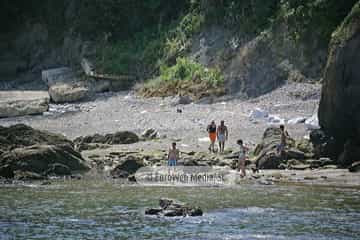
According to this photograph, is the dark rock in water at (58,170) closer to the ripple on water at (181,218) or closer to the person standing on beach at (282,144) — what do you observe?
the ripple on water at (181,218)

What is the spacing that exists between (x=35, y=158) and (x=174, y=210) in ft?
34.3

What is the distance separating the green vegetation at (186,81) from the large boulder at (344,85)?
15775 mm

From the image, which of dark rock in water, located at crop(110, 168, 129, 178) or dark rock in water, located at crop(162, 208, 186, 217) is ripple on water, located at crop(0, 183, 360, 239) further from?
dark rock in water, located at crop(110, 168, 129, 178)

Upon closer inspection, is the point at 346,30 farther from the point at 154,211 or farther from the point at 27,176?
the point at 27,176

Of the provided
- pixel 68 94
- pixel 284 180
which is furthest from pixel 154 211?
pixel 68 94

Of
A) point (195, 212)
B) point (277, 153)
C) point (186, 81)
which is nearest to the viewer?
point (195, 212)

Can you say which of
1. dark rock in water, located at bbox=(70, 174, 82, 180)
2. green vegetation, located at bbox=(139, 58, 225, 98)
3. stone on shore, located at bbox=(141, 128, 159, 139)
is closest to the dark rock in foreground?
dark rock in water, located at bbox=(70, 174, 82, 180)

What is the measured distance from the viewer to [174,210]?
1018 inches

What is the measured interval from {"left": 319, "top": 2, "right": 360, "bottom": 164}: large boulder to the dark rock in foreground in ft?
31.0

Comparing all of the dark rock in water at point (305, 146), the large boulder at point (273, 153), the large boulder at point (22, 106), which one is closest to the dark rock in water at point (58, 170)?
the large boulder at point (273, 153)

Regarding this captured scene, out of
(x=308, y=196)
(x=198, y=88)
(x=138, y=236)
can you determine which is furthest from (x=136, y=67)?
(x=138, y=236)

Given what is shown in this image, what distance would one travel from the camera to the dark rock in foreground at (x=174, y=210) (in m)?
25.8

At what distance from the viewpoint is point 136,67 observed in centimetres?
5784

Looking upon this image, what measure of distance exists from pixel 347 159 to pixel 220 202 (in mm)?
7272
